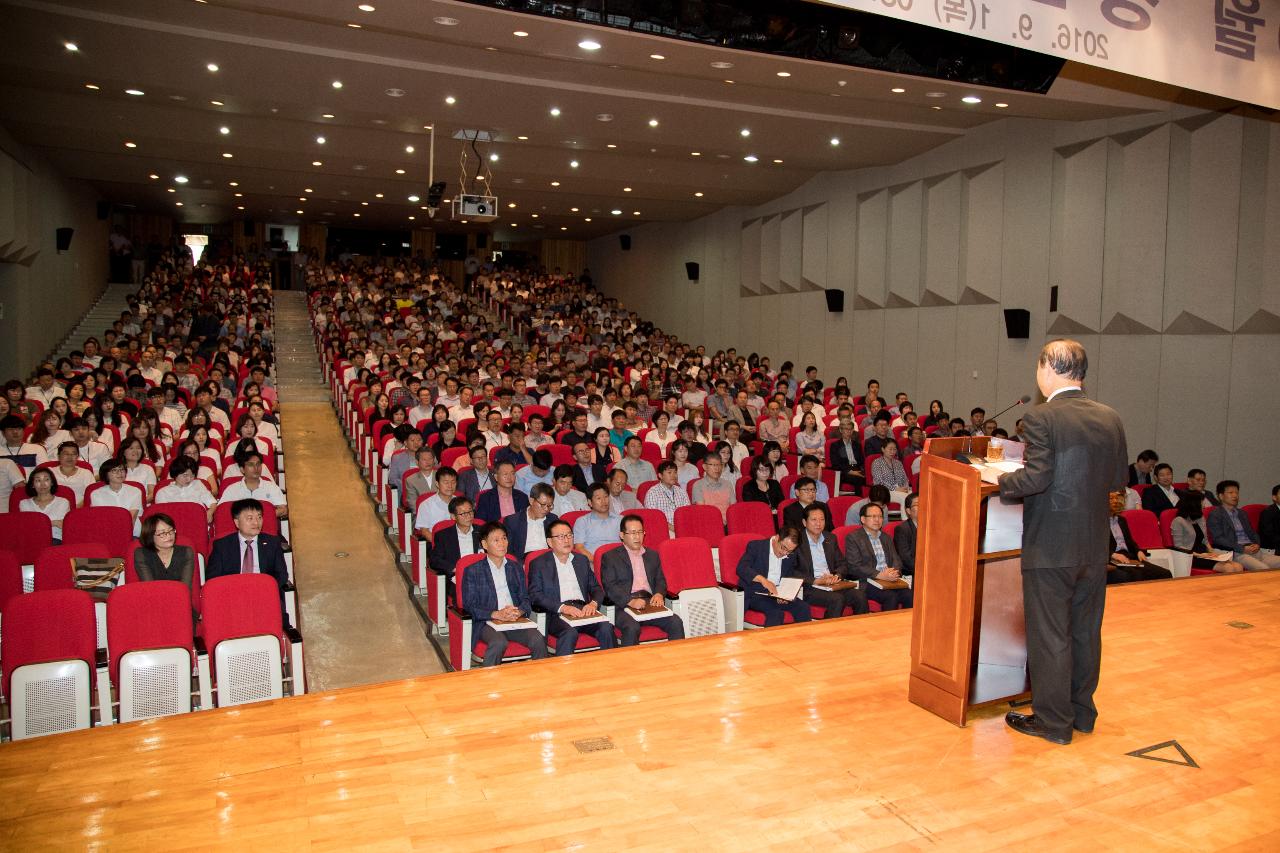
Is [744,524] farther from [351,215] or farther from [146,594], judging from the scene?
[351,215]

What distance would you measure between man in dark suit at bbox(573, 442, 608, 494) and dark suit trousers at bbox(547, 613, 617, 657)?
229 centimetres

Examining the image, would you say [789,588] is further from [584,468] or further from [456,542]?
[584,468]

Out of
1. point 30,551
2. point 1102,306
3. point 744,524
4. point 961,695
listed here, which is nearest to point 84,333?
point 30,551

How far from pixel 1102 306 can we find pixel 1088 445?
8.65 meters

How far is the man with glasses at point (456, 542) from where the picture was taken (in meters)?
5.40

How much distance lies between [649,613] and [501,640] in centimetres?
83

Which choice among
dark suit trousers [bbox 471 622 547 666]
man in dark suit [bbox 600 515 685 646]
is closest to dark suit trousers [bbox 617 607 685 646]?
man in dark suit [bbox 600 515 685 646]

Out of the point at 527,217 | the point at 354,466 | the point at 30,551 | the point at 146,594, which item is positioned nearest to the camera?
the point at 146,594

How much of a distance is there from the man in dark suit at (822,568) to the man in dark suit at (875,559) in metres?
0.09

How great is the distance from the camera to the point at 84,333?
17.0m

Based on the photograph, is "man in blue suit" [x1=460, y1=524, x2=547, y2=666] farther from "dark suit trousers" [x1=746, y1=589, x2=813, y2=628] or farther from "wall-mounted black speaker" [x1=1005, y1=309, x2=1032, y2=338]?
"wall-mounted black speaker" [x1=1005, y1=309, x2=1032, y2=338]

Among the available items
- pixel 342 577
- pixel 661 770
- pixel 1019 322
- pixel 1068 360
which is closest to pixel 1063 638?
pixel 1068 360

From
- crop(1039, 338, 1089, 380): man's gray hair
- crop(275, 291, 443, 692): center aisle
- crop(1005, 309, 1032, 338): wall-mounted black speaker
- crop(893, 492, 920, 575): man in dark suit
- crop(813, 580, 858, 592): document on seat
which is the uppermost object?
crop(1005, 309, 1032, 338): wall-mounted black speaker

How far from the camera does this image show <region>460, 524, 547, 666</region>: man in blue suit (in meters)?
4.66
